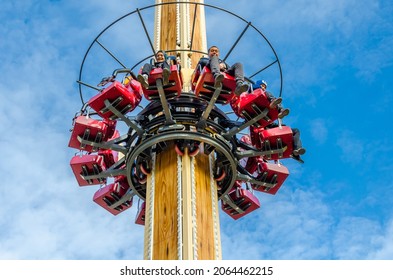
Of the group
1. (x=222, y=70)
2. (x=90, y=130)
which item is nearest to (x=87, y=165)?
(x=90, y=130)

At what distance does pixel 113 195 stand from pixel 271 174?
12.0ft

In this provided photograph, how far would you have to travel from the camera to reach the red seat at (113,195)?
1628 cm

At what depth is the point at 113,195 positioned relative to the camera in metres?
16.3

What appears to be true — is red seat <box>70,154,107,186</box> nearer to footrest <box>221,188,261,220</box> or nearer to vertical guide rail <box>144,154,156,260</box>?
vertical guide rail <box>144,154,156,260</box>

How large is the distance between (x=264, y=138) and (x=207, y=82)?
70.2 inches

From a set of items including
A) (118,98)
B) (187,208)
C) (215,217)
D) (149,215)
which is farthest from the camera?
(118,98)

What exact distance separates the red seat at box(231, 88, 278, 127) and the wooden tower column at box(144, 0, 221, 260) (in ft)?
3.77

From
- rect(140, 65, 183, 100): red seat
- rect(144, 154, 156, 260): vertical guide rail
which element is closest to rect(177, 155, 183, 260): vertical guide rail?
rect(144, 154, 156, 260): vertical guide rail

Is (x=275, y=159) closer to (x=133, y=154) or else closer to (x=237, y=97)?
(x=237, y=97)

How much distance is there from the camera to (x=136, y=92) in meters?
14.5

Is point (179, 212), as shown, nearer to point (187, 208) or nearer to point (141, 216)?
point (187, 208)

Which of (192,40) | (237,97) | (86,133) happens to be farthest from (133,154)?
(192,40)

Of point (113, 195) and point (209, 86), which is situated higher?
point (209, 86)

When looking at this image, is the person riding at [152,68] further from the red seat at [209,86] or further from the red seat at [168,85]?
the red seat at [209,86]
